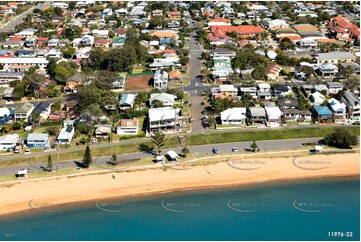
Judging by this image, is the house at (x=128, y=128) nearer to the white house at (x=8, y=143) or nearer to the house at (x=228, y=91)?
the white house at (x=8, y=143)

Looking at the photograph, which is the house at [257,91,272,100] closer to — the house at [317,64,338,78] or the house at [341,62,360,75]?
the house at [317,64,338,78]

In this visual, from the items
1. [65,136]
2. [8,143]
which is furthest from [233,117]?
[8,143]

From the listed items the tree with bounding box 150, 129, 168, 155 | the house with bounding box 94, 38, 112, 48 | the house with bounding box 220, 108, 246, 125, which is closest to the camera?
the tree with bounding box 150, 129, 168, 155

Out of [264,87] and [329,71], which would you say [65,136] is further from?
[329,71]

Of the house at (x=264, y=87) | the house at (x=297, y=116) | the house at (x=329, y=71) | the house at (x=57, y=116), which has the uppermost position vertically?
the house at (x=329, y=71)

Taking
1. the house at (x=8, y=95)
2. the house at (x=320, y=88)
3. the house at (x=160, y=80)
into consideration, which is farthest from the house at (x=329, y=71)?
the house at (x=8, y=95)

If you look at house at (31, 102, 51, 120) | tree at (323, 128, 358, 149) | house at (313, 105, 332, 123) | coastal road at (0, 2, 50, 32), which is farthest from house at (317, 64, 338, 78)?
coastal road at (0, 2, 50, 32)
